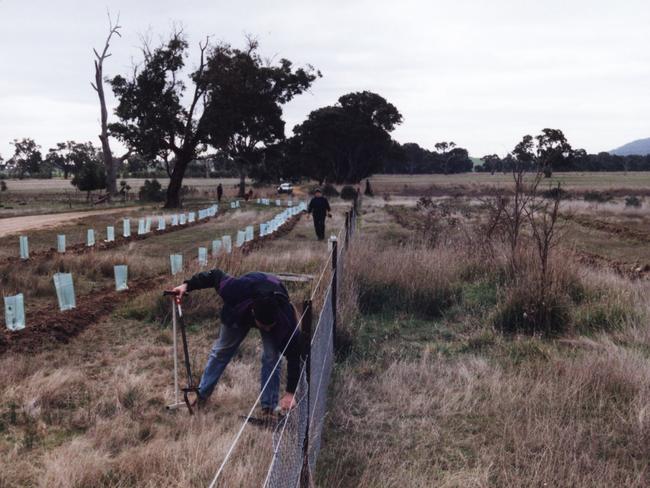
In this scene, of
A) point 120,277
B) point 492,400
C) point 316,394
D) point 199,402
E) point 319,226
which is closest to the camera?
point 316,394

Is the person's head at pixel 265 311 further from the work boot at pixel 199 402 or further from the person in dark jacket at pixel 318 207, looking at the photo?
the person in dark jacket at pixel 318 207

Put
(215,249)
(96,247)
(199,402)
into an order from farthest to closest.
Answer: (96,247) → (215,249) → (199,402)

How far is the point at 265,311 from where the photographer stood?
4.36 m

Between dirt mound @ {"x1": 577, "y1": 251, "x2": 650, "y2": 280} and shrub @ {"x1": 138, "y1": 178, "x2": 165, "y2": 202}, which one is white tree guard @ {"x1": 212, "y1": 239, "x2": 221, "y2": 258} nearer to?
dirt mound @ {"x1": 577, "y1": 251, "x2": 650, "y2": 280}

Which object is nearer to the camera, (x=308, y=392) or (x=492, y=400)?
(x=308, y=392)

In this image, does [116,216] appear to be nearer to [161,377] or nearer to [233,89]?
[233,89]

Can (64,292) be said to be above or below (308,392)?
below

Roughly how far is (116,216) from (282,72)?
17251 millimetres

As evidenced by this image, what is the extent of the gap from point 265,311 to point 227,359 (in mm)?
1125

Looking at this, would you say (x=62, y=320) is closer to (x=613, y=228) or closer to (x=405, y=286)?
(x=405, y=286)

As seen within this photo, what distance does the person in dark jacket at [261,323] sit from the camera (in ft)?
14.3

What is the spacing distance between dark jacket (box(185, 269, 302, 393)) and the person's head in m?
0.08

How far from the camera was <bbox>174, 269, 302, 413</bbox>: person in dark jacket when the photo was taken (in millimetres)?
4371

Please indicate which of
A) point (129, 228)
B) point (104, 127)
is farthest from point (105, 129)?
point (129, 228)
